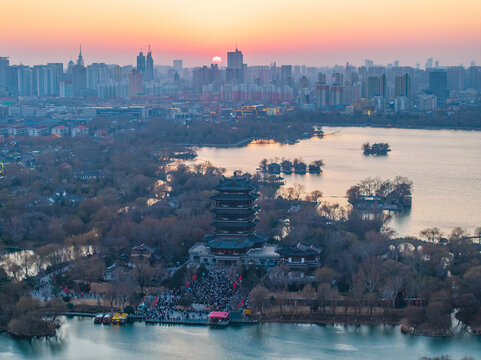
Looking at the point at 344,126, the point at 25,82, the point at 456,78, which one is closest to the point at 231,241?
the point at 344,126

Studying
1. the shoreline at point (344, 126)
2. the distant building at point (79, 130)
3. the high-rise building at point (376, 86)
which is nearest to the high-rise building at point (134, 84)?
the high-rise building at point (376, 86)

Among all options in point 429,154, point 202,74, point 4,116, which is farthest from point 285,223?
point 202,74

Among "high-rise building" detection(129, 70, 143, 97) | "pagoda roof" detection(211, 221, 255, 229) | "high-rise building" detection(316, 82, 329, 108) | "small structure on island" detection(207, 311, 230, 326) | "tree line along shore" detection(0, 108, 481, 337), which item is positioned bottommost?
"small structure on island" detection(207, 311, 230, 326)

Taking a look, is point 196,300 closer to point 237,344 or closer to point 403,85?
point 237,344

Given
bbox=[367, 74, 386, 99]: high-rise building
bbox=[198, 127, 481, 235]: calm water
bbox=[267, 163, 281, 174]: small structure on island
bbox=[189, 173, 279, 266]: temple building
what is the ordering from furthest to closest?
bbox=[367, 74, 386, 99]: high-rise building < bbox=[267, 163, 281, 174]: small structure on island < bbox=[198, 127, 481, 235]: calm water < bbox=[189, 173, 279, 266]: temple building

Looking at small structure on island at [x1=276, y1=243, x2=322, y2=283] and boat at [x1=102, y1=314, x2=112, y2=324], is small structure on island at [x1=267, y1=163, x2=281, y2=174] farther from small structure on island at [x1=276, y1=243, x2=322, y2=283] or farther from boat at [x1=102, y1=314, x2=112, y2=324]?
boat at [x1=102, y1=314, x2=112, y2=324]

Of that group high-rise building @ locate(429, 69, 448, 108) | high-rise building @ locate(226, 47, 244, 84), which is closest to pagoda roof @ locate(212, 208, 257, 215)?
high-rise building @ locate(429, 69, 448, 108)

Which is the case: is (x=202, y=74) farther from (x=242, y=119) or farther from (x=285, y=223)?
(x=285, y=223)
